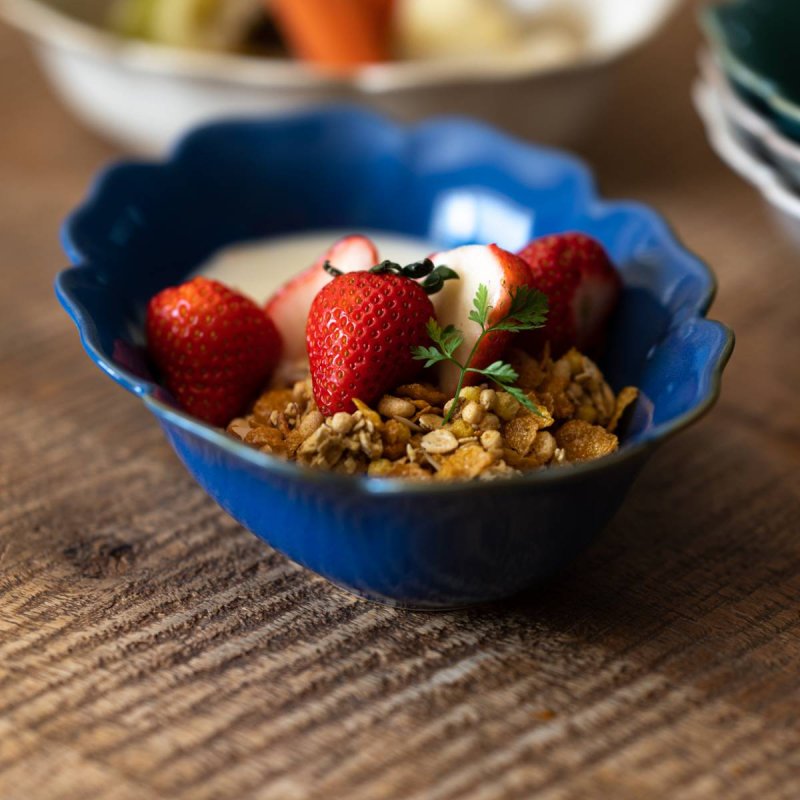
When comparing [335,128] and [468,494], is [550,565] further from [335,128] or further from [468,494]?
[335,128]

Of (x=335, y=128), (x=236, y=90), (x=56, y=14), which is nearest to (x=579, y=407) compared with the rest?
(x=335, y=128)

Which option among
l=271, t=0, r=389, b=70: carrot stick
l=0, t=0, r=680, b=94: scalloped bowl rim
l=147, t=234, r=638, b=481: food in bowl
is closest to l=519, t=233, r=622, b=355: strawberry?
l=147, t=234, r=638, b=481: food in bowl

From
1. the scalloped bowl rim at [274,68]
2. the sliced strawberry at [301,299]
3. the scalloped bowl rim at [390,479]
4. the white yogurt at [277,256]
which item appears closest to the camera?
the scalloped bowl rim at [390,479]

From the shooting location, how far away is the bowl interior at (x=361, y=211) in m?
0.73

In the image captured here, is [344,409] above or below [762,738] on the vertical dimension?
above

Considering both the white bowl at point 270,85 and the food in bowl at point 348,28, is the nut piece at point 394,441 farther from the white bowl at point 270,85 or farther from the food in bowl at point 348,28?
the food in bowl at point 348,28

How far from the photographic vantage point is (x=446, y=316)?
0.67 metres

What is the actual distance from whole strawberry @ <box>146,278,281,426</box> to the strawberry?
0.17m

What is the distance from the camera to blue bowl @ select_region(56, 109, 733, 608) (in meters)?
0.56

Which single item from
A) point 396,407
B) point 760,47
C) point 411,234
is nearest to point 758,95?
point 760,47

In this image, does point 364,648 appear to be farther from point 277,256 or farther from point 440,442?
point 277,256

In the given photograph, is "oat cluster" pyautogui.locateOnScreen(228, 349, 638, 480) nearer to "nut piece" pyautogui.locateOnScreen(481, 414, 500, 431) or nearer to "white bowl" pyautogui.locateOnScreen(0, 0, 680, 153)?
"nut piece" pyautogui.locateOnScreen(481, 414, 500, 431)

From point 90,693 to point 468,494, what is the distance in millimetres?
227

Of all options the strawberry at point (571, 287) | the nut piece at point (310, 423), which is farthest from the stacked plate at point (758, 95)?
the nut piece at point (310, 423)
